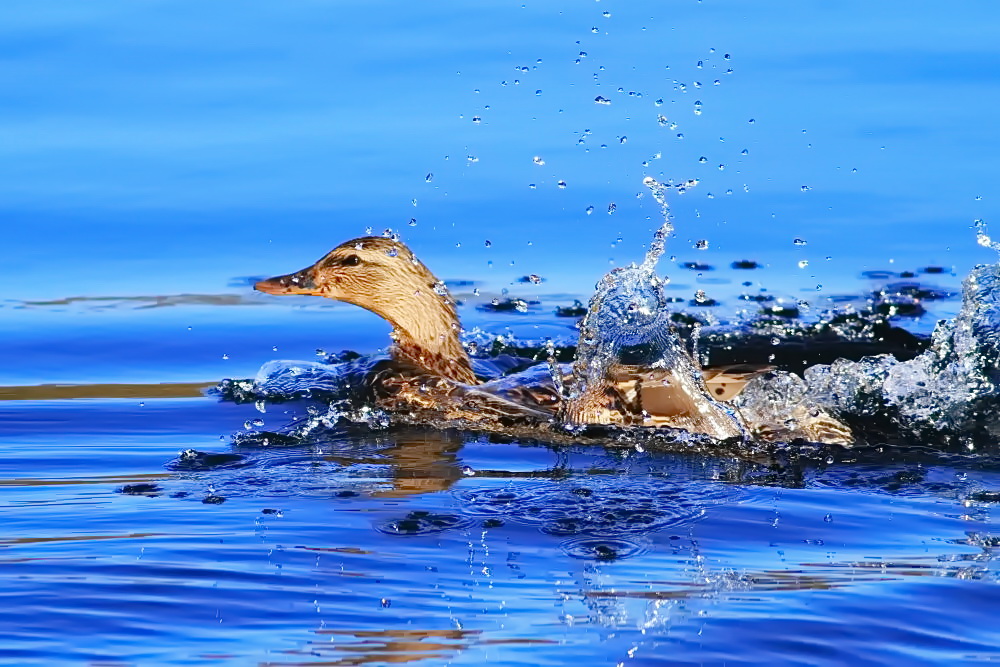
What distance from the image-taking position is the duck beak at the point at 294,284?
9.48 metres

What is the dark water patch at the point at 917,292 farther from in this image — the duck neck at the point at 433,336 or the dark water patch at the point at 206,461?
the dark water patch at the point at 206,461

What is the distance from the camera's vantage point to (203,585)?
5.00m

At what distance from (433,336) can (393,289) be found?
0.38 m

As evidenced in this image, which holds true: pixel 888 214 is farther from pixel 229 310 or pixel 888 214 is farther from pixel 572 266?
pixel 229 310

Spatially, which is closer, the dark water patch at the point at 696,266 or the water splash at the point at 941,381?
the water splash at the point at 941,381

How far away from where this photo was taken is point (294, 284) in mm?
9555

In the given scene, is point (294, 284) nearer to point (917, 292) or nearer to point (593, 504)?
point (917, 292)

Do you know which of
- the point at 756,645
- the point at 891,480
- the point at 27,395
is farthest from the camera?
the point at 27,395

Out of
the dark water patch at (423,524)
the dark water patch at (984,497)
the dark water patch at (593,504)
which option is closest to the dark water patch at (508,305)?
the dark water patch at (593,504)

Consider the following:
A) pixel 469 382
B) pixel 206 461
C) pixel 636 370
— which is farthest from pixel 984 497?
pixel 469 382

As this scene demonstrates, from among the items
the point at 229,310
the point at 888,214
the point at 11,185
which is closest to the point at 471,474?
the point at 229,310

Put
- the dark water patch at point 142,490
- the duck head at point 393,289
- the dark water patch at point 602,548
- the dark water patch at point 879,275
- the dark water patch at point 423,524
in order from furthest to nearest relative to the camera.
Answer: the dark water patch at point 879,275
the duck head at point 393,289
the dark water patch at point 142,490
the dark water patch at point 423,524
the dark water patch at point 602,548

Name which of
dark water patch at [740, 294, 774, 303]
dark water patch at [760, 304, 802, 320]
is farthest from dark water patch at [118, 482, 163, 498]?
dark water patch at [740, 294, 774, 303]

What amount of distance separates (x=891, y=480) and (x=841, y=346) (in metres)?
2.89
